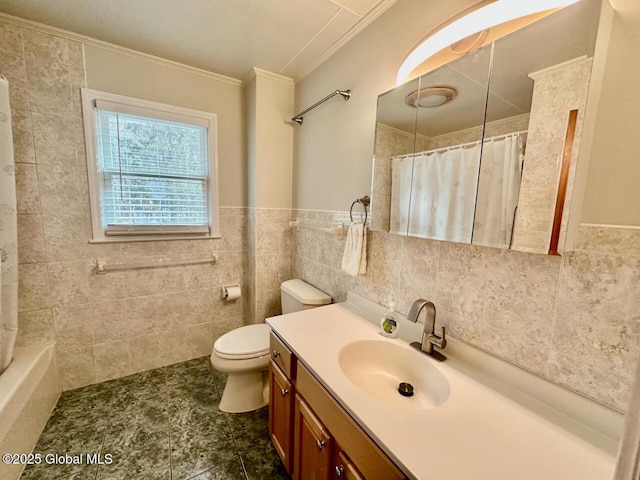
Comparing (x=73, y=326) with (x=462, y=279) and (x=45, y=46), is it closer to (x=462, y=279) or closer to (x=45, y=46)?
(x=45, y=46)

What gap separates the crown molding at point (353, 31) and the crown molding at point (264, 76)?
0.63 feet

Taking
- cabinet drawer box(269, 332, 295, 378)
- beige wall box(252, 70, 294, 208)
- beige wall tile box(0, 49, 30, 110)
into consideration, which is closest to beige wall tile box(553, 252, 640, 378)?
cabinet drawer box(269, 332, 295, 378)

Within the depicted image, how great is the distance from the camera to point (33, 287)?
166 cm

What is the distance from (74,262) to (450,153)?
7.69 feet

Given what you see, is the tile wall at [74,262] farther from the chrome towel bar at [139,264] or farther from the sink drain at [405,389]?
the sink drain at [405,389]

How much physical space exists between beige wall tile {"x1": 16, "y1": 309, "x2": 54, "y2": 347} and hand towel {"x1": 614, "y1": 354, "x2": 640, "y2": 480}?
2637 mm

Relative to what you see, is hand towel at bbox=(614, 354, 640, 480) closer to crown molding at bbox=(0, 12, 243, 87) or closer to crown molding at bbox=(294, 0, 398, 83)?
crown molding at bbox=(294, 0, 398, 83)

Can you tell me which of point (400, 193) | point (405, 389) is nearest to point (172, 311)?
point (405, 389)

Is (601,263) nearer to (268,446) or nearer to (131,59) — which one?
(268,446)

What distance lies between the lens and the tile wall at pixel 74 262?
5.16ft

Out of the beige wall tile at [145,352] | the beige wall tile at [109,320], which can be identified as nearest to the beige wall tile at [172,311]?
the beige wall tile at [145,352]

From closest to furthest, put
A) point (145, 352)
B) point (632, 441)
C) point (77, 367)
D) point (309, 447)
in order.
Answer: point (632, 441) → point (309, 447) → point (77, 367) → point (145, 352)

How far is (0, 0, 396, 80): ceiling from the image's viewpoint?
1.35m

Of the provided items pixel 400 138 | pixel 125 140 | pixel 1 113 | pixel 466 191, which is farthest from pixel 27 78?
pixel 466 191
